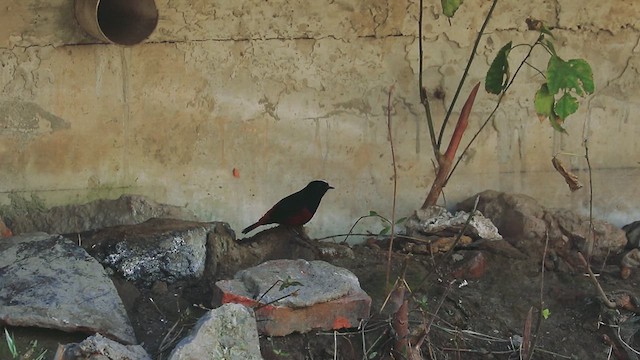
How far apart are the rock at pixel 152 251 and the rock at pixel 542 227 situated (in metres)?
1.66

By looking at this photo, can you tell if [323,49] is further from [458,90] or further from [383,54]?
[458,90]

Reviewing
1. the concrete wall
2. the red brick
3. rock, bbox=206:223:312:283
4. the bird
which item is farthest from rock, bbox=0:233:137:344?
the bird

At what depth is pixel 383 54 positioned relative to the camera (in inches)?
220

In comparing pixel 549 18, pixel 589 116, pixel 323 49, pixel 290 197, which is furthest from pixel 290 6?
pixel 589 116

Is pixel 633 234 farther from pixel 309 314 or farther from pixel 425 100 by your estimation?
pixel 309 314

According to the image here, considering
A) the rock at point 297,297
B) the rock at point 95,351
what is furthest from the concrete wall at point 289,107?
the rock at point 95,351

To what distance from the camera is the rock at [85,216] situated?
5.14 meters

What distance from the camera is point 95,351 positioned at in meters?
3.47

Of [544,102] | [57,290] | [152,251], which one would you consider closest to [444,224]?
[544,102]

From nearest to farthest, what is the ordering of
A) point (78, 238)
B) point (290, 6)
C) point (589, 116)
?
point (78, 238) → point (290, 6) → point (589, 116)

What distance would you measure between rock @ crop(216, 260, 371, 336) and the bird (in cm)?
68

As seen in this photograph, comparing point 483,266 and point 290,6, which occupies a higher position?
point 290,6

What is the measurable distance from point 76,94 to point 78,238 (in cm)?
82

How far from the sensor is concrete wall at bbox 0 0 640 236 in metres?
5.16
